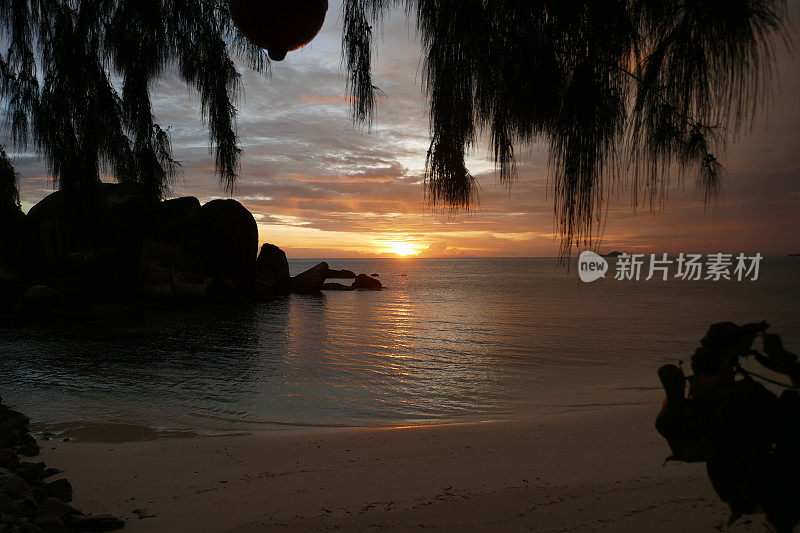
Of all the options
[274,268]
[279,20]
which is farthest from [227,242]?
[279,20]

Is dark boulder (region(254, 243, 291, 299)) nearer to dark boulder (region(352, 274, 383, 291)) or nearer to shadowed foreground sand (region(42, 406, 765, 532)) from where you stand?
dark boulder (region(352, 274, 383, 291))

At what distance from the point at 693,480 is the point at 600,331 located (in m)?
16.3

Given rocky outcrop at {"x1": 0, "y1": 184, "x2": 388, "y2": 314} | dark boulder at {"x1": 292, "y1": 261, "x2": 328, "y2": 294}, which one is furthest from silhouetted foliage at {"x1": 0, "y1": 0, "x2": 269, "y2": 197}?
dark boulder at {"x1": 292, "y1": 261, "x2": 328, "y2": 294}

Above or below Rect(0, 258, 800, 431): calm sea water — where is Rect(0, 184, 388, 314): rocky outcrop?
above

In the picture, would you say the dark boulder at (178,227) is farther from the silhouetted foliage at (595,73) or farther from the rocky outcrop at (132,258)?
the silhouetted foliage at (595,73)

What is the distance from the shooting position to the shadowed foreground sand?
2699mm

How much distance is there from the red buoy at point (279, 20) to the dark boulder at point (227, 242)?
26.9 m

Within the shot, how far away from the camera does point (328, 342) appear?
1548cm

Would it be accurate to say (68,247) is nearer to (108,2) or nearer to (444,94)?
(108,2)

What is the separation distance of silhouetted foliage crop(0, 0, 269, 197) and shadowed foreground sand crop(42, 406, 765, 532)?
232 cm

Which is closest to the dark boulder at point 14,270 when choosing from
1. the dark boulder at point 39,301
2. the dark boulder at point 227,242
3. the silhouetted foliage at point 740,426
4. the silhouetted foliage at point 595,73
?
the dark boulder at point 39,301

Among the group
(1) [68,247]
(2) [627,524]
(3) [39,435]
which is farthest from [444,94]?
(1) [68,247]

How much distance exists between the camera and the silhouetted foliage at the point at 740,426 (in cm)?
90

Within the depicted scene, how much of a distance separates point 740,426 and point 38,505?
12.5 feet
